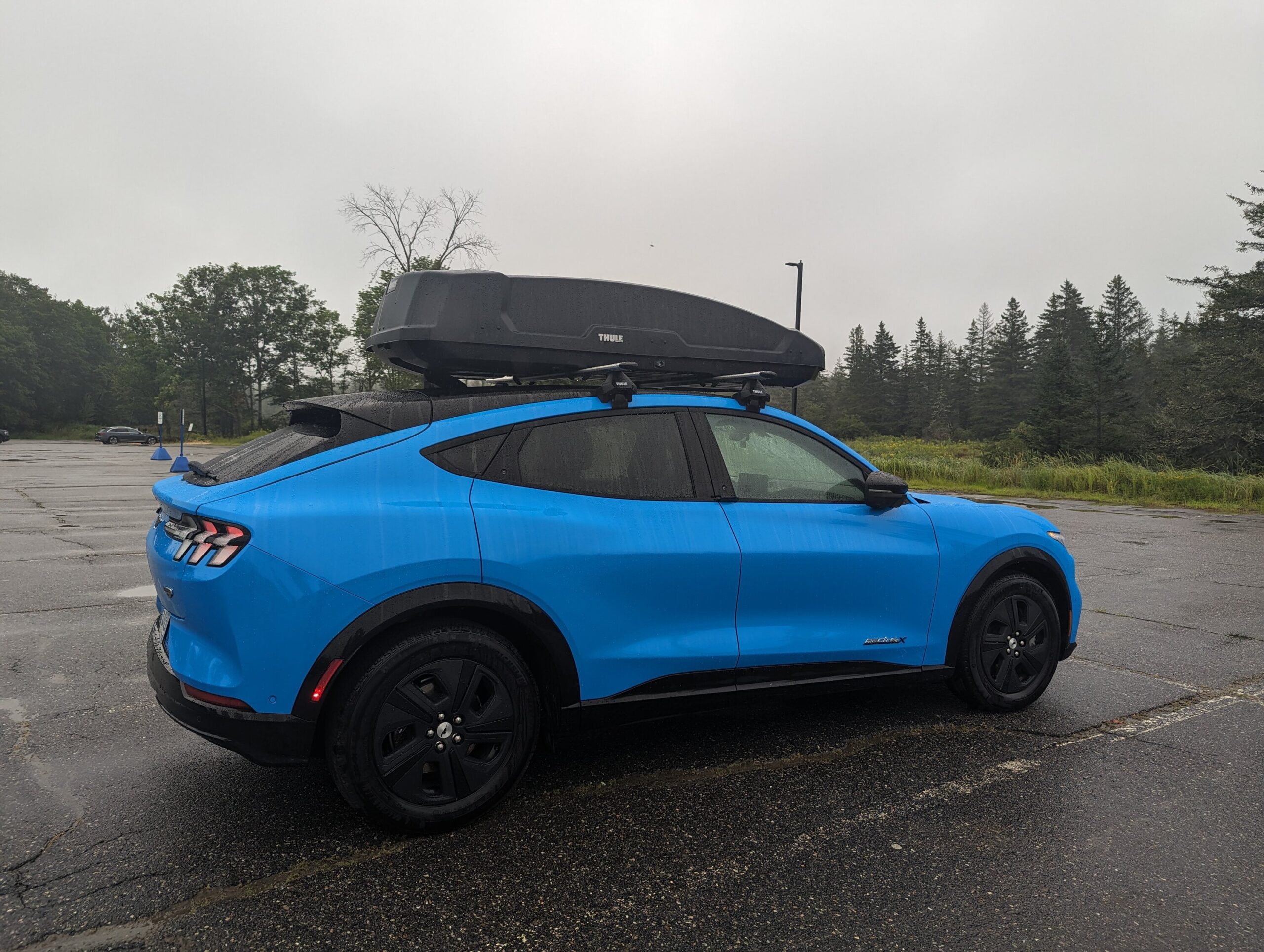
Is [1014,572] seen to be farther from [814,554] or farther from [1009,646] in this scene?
[814,554]

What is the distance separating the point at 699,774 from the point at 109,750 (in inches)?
101

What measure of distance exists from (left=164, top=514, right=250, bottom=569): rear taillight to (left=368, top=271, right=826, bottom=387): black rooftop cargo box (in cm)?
106

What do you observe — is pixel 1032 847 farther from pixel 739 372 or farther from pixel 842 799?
pixel 739 372

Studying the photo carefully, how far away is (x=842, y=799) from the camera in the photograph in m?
3.01

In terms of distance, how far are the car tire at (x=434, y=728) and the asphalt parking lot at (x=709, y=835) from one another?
0.46ft

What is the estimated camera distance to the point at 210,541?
8.45ft

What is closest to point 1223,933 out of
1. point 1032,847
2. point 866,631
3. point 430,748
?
point 1032,847

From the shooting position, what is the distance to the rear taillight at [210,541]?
2.52 m

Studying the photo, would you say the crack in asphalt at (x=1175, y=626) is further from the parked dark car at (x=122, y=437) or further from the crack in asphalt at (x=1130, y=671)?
the parked dark car at (x=122, y=437)

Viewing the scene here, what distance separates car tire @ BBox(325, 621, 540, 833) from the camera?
8.58 ft

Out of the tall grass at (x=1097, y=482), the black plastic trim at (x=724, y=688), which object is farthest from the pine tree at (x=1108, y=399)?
the black plastic trim at (x=724, y=688)

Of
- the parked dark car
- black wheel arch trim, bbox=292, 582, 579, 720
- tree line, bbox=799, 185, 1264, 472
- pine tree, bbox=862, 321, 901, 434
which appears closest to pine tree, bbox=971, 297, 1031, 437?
tree line, bbox=799, 185, 1264, 472

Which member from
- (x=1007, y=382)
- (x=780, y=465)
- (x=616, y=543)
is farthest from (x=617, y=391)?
(x=1007, y=382)

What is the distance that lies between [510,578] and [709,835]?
1140mm
